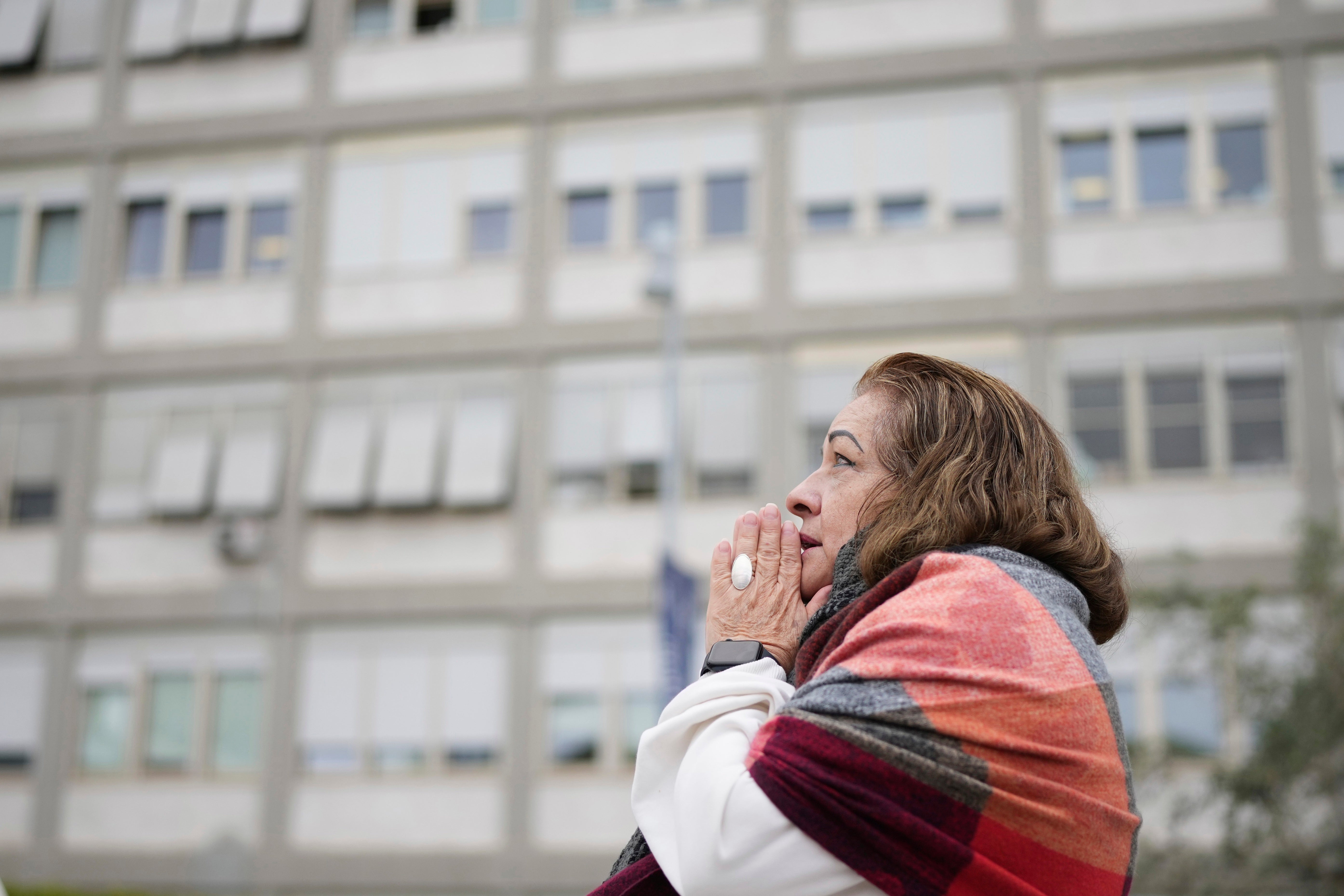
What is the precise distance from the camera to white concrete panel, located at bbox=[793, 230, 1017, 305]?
2002 centimetres

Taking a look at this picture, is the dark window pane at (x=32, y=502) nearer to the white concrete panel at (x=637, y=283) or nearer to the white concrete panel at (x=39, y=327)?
the white concrete panel at (x=39, y=327)

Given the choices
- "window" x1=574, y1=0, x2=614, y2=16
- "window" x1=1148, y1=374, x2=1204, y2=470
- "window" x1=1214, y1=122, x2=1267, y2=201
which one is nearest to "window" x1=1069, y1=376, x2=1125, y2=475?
"window" x1=1148, y1=374, x2=1204, y2=470

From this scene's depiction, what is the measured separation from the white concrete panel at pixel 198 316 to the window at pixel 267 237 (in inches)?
15.3

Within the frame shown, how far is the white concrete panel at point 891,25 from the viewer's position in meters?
20.6

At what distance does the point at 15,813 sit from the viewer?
69.4 feet

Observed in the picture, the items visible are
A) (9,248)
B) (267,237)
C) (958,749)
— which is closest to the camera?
(958,749)

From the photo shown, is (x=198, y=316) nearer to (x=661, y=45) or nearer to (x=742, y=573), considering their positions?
(x=661, y=45)

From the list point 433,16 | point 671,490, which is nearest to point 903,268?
point 671,490

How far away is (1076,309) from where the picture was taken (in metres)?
19.6

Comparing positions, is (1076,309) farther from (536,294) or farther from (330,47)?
(330,47)

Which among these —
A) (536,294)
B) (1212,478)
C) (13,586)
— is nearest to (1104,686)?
(1212,478)

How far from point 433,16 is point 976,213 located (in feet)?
29.5

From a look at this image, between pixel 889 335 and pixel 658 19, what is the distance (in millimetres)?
6007

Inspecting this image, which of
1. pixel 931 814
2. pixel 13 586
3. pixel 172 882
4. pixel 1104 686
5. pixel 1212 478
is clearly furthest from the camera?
pixel 13 586
